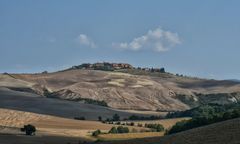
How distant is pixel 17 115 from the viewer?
6796 inches

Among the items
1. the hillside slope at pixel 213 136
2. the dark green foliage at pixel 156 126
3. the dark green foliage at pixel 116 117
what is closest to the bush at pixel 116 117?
the dark green foliage at pixel 116 117

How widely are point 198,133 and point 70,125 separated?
77263 mm

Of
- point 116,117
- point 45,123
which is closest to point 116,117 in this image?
point 116,117

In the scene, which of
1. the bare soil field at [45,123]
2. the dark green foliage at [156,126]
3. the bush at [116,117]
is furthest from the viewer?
the bush at [116,117]

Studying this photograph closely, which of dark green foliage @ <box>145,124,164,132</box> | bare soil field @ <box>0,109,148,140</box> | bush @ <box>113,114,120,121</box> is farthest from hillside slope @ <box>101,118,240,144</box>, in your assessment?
bush @ <box>113,114,120,121</box>

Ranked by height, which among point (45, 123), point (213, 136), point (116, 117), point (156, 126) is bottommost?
point (213, 136)

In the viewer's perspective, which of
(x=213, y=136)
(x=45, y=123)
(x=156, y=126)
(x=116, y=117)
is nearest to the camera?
(x=213, y=136)

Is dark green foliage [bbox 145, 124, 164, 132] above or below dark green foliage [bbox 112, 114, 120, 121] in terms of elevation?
below

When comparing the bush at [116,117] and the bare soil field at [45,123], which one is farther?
the bush at [116,117]

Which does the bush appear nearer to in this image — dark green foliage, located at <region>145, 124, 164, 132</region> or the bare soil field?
the bare soil field

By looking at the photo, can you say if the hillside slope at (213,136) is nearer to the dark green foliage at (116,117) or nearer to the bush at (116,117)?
the dark green foliage at (116,117)

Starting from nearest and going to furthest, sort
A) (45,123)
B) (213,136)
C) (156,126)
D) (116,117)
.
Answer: (213,136), (156,126), (45,123), (116,117)

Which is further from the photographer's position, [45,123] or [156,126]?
[45,123]

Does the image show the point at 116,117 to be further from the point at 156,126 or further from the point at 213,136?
the point at 213,136
